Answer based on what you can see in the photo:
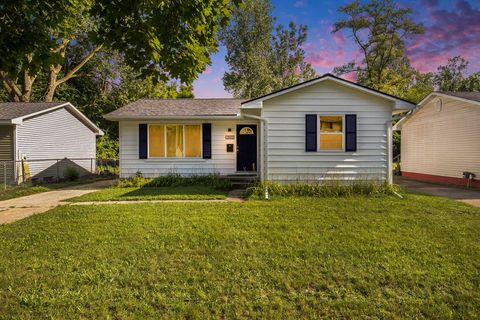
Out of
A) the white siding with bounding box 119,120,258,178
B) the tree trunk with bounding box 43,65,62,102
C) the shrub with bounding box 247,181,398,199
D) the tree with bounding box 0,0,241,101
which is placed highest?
the tree trunk with bounding box 43,65,62,102

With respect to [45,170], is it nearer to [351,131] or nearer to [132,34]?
[132,34]

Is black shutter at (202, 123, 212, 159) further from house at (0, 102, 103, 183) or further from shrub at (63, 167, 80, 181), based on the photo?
house at (0, 102, 103, 183)

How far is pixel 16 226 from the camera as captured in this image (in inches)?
208

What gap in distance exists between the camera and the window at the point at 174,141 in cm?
1144

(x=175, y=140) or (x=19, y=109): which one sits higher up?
(x=19, y=109)

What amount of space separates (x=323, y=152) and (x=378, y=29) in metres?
22.7

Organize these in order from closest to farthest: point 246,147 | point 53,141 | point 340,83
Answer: point 340,83
point 246,147
point 53,141

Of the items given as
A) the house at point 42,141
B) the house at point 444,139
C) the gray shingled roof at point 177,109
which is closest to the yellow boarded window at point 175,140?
the gray shingled roof at point 177,109

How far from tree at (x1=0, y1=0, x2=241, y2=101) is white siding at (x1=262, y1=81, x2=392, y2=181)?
5022mm

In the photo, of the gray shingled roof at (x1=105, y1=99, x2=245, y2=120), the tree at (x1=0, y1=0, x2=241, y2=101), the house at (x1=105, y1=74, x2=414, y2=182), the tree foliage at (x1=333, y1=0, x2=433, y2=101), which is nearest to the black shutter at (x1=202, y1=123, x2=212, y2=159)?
the gray shingled roof at (x1=105, y1=99, x2=245, y2=120)

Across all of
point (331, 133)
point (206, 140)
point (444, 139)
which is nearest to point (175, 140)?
point (206, 140)

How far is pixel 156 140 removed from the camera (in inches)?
452

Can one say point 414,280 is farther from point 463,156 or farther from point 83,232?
point 463,156

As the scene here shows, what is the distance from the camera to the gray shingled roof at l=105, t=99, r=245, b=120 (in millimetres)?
11133
